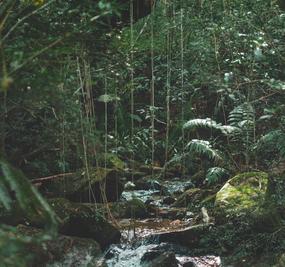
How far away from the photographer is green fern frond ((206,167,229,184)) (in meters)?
6.03

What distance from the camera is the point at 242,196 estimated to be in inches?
198

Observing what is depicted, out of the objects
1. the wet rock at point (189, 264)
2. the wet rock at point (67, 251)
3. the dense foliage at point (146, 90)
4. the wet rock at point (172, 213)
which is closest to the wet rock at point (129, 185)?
the dense foliage at point (146, 90)

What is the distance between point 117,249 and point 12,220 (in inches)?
39.2

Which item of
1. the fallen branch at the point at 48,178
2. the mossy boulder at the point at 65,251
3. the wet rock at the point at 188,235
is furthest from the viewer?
the fallen branch at the point at 48,178

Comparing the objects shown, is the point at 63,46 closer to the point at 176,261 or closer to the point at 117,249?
the point at 176,261

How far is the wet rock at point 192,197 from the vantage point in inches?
240

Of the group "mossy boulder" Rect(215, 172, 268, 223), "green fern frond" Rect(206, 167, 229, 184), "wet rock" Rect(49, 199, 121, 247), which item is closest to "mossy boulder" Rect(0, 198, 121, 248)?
"wet rock" Rect(49, 199, 121, 247)

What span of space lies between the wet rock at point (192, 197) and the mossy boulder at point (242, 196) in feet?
2.41

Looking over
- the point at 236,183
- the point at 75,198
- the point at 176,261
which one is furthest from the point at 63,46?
the point at 75,198

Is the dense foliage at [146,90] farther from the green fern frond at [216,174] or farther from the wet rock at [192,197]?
the wet rock at [192,197]

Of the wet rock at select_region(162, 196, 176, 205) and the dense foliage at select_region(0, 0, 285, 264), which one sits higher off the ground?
the dense foliage at select_region(0, 0, 285, 264)

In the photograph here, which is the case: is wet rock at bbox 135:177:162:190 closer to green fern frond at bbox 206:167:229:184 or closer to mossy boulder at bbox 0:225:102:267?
green fern frond at bbox 206:167:229:184

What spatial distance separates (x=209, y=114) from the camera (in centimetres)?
860

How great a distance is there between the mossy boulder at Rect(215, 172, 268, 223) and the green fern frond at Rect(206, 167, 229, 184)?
577 mm
